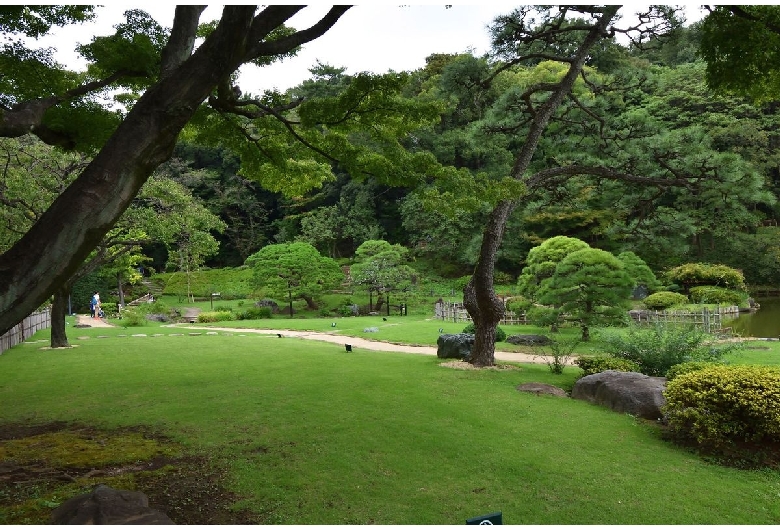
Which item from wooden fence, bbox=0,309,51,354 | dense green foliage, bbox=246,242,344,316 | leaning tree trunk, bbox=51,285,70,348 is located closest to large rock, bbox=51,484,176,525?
wooden fence, bbox=0,309,51,354

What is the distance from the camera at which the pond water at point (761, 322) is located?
17.3 m

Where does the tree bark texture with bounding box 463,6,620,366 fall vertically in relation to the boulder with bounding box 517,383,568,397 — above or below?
above

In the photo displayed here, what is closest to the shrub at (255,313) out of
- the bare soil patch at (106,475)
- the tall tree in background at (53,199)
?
the tall tree in background at (53,199)

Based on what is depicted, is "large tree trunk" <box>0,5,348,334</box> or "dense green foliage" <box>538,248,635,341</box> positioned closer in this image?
"large tree trunk" <box>0,5,348,334</box>

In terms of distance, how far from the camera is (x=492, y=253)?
985 cm

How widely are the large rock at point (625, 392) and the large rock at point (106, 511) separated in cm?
571

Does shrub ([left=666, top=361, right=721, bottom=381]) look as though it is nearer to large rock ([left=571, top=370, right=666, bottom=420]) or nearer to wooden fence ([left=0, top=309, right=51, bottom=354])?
large rock ([left=571, top=370, right=666, bottom=420])

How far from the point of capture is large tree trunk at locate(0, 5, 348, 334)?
3547 millimetres

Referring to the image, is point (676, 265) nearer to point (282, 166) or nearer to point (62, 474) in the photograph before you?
point (282, 166)

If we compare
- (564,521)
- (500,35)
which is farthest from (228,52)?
(500,35)

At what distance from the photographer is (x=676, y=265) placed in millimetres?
25922

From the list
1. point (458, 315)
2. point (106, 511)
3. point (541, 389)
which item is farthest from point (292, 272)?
point (106, 511)

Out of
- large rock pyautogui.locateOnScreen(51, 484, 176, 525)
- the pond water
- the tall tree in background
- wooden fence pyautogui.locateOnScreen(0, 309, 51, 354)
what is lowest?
the pond water

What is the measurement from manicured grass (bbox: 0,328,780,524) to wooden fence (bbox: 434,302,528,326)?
10451 millimetres
